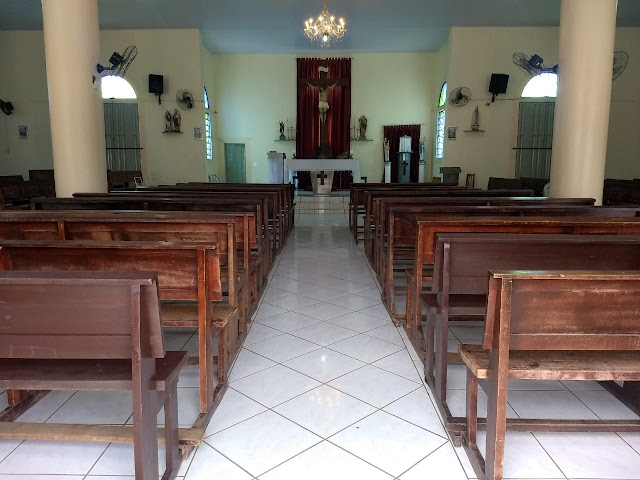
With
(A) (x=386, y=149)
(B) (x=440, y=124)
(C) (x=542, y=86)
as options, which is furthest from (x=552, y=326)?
(A) (x=386, y=149)

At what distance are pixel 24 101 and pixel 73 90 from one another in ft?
20.1

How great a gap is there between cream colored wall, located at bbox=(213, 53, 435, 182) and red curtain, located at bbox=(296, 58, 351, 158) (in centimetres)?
19

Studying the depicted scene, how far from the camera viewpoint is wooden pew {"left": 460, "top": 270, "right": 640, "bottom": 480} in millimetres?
1396

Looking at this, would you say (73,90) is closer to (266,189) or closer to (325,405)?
(266,189)

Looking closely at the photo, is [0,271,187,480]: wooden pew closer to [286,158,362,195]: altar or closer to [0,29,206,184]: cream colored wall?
[286,158,362,195]: altar

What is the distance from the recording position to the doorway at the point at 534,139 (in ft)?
34.4

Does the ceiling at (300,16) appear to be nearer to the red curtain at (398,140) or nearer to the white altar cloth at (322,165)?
the red curtain at (398,140)

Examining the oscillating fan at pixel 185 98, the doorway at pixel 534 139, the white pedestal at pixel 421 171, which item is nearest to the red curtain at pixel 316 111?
the white pedestal at pixel 421 171

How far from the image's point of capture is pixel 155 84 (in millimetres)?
10359

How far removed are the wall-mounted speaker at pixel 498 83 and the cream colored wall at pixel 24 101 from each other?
9463 mm

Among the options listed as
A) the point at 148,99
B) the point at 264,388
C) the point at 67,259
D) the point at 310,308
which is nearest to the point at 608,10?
the point at 310,308

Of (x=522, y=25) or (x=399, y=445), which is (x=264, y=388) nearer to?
(x=399, y=445)

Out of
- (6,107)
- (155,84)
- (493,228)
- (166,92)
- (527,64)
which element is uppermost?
(527,64)

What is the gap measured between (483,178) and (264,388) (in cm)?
959
